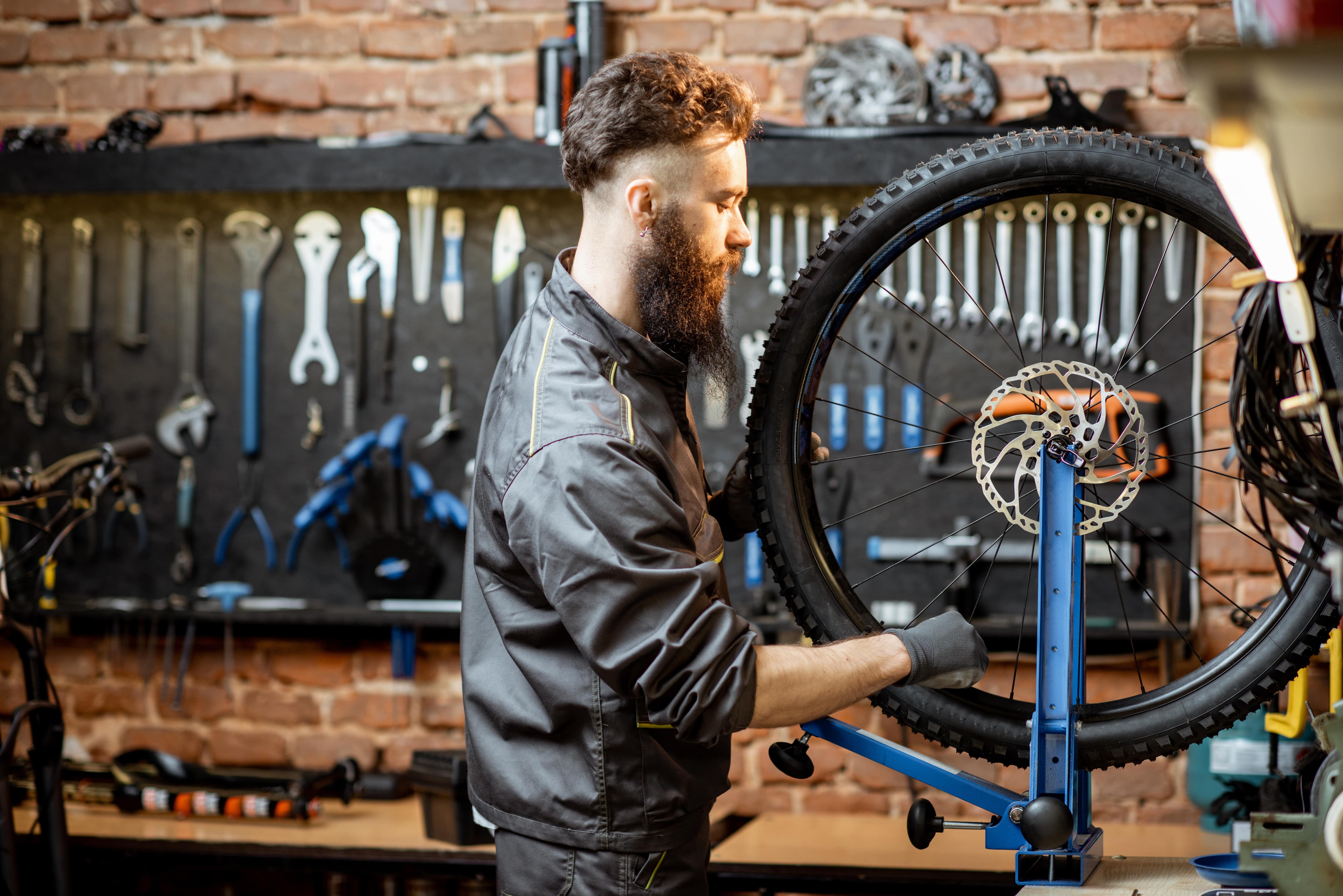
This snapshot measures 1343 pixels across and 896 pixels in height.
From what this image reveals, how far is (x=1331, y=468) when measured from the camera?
948 mm

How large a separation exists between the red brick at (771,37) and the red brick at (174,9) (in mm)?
1251

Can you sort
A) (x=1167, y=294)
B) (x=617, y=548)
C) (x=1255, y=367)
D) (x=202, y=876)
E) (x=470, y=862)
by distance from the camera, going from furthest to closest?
(x=202, y=876)
(x=1167, y=294)
(x=470, y=862)
(x=617, y=548)
(x=1255, y=367)

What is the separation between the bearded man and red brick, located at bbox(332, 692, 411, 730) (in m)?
1.36

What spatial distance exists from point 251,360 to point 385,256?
1.28 ft

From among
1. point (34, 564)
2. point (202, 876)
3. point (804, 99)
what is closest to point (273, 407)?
point (34, 564)

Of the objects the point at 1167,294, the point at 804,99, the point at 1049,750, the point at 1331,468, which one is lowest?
the point at 1049,750

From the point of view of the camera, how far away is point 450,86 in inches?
101

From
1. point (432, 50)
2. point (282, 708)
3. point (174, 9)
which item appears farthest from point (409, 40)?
point (282, 708)

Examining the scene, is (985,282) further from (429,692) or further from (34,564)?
(34,564)

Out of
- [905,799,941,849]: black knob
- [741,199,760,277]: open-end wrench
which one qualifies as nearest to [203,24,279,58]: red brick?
[741,199,760,277]: open-end wrench

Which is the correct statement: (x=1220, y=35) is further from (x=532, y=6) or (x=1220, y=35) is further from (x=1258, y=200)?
(x=532, y=6)

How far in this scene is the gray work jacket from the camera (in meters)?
1.05

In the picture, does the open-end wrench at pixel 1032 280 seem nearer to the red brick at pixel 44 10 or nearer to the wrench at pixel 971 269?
the wrench at pixel 971 269

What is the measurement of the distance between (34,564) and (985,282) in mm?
2236
